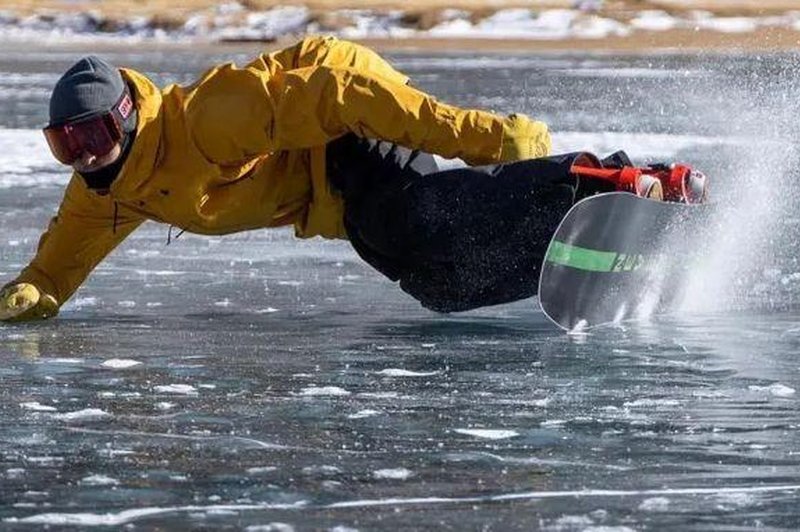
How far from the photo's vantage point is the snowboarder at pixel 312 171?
625 centimetres

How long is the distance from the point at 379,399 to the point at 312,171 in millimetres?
1441

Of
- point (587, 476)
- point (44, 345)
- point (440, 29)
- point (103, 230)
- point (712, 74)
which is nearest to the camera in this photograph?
point (587, 476)

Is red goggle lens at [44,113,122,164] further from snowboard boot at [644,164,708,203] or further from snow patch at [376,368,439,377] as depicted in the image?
snowboard boot at [644,164,708,203]

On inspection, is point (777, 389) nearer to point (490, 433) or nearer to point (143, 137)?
point (490, 433)

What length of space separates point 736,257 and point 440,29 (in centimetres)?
2669

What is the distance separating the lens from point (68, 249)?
Result: 23.2ft

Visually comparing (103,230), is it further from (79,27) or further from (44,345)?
(79,27)

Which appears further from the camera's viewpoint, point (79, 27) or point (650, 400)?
point (79, 27)

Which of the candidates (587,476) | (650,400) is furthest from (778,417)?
(587,476)

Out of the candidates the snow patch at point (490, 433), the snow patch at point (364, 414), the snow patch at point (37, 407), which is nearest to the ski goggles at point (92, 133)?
the snow patch at point (37, 407)

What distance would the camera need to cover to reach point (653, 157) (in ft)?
41.9

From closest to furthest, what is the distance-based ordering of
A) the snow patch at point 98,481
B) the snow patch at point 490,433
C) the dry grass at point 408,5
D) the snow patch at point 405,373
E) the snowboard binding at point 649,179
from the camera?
1. the snow patch at point 98,481
2. the snow patch at point 490,433
3. the snow patch at point 405,373
4. the snowboard binding at point 649,179
5. the dry grass at point 408,5

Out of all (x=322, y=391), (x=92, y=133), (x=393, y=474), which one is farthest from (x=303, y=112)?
(x=393, y=474)

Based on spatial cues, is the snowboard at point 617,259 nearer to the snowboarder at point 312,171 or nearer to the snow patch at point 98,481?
the snowboarder at point 312,171
